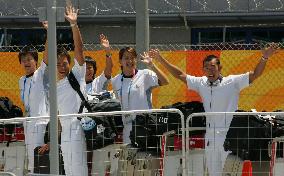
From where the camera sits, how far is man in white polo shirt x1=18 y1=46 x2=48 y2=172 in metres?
8.10

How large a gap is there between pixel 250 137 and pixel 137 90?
1.27 meters

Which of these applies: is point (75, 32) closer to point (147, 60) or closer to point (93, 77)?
point (147, 60)

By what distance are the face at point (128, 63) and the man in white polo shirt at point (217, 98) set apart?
2.02ft

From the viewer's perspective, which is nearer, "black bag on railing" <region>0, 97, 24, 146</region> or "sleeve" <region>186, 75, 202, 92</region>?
"black bag on railing" <region>0, 97, 24, 146</region>

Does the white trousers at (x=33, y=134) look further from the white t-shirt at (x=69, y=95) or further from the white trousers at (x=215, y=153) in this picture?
the white trousers at (x=215, y=153)

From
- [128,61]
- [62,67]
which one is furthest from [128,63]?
[62,67]

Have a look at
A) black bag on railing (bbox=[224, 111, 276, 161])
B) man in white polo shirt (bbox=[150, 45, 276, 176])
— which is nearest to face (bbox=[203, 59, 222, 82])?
man in white polo shirt (bbox=[150, 45, 276, 176])

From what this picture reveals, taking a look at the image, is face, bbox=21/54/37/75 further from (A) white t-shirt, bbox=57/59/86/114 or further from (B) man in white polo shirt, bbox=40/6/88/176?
(A) white t-shirt, bbox=57/59/86/114

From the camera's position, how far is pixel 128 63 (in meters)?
8.48

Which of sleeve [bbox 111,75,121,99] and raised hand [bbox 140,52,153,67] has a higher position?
raised hand [bbox 140,52,153,67]

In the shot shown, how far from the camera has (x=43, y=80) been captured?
844 cm

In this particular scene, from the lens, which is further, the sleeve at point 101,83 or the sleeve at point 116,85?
the sleeve at point 101,83

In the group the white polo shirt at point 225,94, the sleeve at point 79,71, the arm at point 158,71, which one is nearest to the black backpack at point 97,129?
the sleeve at point 79,71

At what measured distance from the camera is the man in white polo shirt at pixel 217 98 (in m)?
8.10
